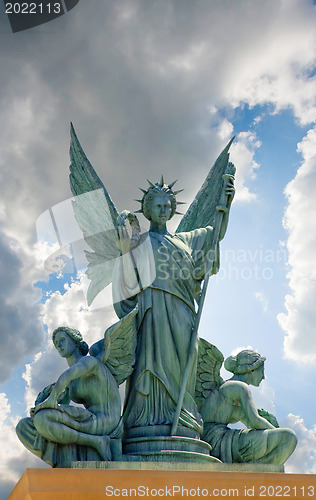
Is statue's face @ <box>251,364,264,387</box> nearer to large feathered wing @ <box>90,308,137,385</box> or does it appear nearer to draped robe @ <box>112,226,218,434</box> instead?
draped robe @ <box>112,226,218,434</box>

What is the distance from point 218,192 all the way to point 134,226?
2039 millimetres

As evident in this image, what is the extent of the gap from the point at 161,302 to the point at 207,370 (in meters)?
1.38

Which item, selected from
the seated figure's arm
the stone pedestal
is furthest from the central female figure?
the stone pedestal

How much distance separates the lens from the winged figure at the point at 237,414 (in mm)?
11562

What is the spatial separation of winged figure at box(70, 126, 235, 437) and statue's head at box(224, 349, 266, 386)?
2.93ft

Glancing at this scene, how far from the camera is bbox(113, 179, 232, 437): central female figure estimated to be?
11656 mm

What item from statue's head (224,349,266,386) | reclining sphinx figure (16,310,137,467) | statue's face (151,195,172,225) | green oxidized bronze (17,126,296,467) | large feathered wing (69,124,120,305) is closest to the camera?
reclining sphinx figure (16,310,137,467)

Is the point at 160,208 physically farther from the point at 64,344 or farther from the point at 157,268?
the point at 64,344

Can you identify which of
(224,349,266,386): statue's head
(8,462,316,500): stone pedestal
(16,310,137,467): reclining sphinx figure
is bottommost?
(8,462,316,500): stone pedestal

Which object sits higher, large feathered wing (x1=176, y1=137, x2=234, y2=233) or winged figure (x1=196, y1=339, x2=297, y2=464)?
large feathered wing (x1=176, y1=137, x2=234, y2=233)

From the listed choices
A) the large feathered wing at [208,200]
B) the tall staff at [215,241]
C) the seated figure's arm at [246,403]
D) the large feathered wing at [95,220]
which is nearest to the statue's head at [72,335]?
the large feathered wing at [95,220]

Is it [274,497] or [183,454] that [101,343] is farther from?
[274,497]

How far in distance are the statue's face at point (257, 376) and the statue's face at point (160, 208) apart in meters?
3.03

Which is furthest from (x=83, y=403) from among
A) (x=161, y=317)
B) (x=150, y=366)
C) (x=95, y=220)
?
(x=95, y=220)
